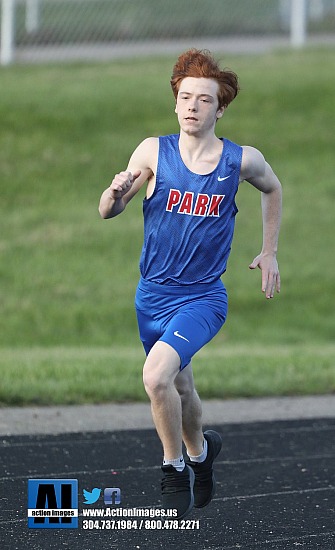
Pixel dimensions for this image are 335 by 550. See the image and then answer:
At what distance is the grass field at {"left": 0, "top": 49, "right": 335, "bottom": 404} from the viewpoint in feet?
34.6

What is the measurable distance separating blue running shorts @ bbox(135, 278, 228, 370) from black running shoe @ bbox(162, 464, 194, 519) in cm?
51

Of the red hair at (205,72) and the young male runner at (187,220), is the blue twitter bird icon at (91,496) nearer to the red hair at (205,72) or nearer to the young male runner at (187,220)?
the young male runner at (187,220)

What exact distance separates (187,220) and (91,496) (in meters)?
1.72

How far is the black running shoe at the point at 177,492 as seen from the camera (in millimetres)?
5242

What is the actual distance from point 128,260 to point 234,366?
455 centimetres

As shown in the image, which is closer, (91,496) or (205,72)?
(205,72)

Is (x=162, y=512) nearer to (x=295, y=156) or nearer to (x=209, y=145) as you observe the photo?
(x=209, y=145)

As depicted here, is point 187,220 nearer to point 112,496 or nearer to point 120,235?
point 112,496

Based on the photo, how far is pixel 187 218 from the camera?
5.48m

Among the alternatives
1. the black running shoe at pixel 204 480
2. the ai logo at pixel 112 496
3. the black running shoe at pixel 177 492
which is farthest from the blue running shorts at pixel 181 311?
the ai logo at pixel 112 496

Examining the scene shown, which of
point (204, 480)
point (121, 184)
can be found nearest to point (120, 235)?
point (204, 480)

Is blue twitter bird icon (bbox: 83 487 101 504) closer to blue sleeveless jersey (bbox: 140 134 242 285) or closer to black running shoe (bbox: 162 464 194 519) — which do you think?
black running shoe (bbox: 162 464 194 519)

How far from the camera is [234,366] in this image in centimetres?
1071

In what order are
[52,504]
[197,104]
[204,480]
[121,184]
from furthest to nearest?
[204,480] → [52,504] → [197,104] → [121,184]
